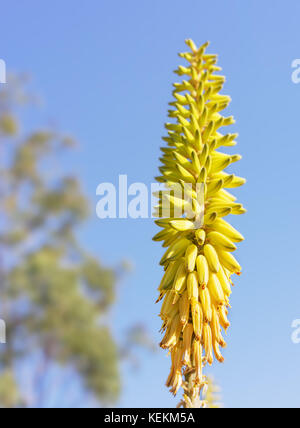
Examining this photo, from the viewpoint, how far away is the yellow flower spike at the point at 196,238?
441cm

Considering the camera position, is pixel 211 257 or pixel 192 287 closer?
pixel 192 287

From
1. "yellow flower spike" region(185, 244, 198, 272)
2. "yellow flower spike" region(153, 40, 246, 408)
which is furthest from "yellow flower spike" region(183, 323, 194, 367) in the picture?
"yellow flower spike" region(185, 244, 198, 272)

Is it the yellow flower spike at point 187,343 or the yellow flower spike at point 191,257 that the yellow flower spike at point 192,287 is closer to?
the yellow flower spike at point 191,257

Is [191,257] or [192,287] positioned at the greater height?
[191,257]

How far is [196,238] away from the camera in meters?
Result: 4.71

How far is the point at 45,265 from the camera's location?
86.9 feet

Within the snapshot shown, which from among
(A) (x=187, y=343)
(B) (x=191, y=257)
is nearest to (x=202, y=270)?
(B) (x=191, y=257)

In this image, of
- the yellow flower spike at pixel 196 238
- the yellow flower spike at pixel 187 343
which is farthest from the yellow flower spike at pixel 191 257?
the yellow flower spike at pixel 187 343

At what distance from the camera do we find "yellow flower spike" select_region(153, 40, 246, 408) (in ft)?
14.5

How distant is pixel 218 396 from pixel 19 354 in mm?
22806

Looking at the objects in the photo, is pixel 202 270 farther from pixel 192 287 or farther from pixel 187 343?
pixel 187 343

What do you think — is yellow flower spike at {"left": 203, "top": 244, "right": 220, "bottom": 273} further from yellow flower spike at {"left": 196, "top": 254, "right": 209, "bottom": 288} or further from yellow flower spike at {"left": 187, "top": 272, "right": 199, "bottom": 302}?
yellow flower spike at {"left": 187, "top": 272, "right": 199, "bottom": 302}
